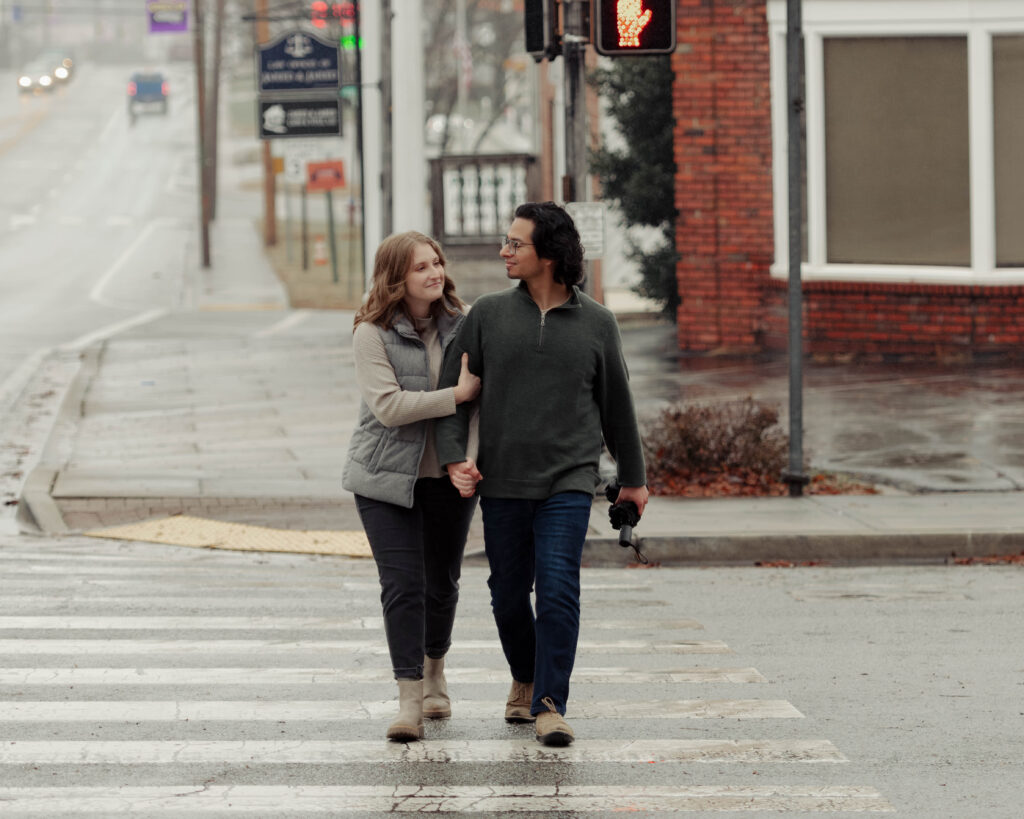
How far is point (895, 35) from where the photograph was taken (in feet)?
59.0

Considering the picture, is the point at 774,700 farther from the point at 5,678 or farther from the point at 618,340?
the point at 5,678

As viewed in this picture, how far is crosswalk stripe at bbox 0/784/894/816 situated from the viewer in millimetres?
5219

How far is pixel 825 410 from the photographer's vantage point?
586 inches

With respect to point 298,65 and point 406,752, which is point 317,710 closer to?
point 406,752

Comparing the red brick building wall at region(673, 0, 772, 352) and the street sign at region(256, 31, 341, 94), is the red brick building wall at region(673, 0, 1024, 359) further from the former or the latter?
the street sign at region(256, 31, 341, 94)

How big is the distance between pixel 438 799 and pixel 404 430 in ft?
4.17

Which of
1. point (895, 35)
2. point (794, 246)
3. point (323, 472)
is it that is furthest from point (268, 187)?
point (794, 246)

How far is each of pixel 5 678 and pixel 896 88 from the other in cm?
1341

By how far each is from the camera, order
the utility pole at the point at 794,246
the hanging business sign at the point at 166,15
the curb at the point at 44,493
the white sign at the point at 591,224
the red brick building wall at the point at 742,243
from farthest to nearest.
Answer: the hanging business sign at the point at 166,15 < the red brick building wall at the point at 742,243 < the white sign at the point at 591,224 < the utility pole at the point at 794,246 < the curb at the point at 44,493

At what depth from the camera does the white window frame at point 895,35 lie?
→ 17.6 m

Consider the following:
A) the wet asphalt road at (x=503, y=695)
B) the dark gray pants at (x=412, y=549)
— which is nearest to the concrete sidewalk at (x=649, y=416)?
the wet asphalt road at (x=503, y=695)

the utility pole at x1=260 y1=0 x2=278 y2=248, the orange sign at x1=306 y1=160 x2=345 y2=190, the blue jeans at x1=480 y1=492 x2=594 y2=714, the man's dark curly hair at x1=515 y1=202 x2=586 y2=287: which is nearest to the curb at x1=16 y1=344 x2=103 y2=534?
the blue jeans at x1=480 y1=492 x2=594 y2=714

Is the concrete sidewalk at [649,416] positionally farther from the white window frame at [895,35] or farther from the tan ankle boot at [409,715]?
the tan ankle boot at [409,715]

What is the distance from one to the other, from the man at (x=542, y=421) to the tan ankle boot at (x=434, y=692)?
18.4 inches
